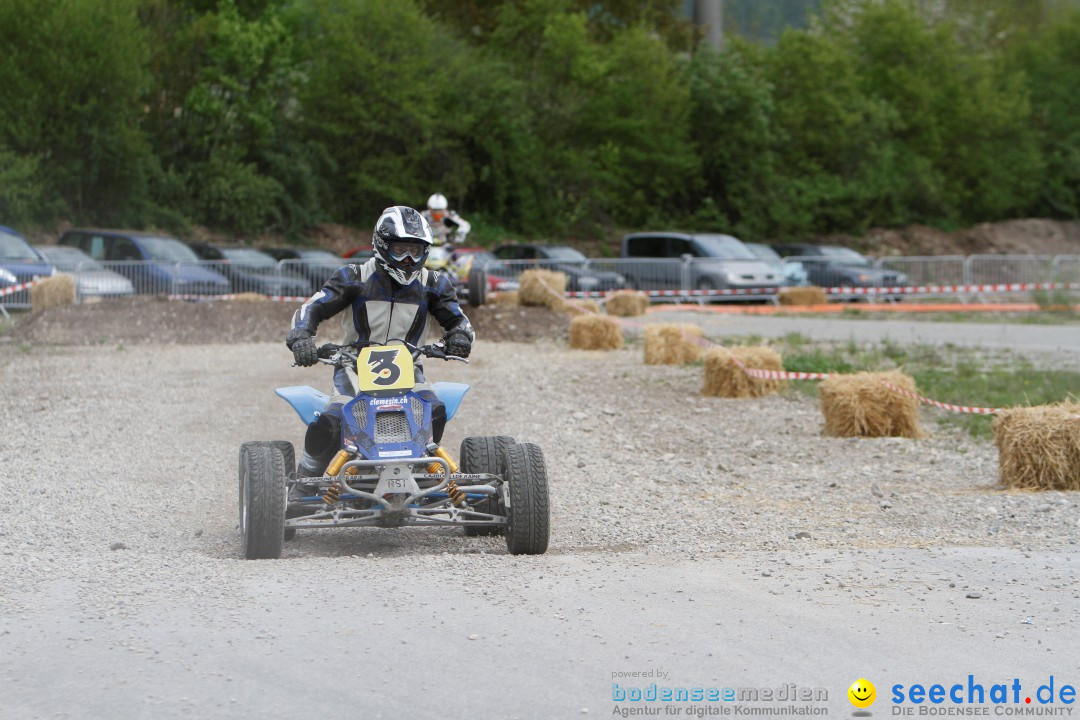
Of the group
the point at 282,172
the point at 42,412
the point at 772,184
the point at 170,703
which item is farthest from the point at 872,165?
the point at 170,703

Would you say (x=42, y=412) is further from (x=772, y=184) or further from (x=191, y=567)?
(x=772, y=184)

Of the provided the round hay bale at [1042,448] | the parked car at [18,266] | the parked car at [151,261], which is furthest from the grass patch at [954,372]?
the parked car at [18,266]

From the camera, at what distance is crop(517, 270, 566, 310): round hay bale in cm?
2414

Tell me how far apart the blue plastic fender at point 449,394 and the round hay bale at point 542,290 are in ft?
52.8

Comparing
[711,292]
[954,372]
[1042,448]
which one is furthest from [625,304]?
[1042,448]

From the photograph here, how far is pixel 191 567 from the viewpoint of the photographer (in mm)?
6875

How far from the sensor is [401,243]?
25.2 feet

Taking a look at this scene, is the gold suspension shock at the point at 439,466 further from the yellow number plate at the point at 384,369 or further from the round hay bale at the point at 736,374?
the round hay bale at the point at 736,374

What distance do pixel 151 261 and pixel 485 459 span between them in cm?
2035

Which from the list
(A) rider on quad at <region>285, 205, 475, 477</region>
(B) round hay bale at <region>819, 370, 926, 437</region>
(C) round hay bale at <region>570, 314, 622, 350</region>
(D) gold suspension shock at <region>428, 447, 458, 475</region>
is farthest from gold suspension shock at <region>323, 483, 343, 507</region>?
(C) round hay bale at <region>570, 314, 622, 350</region>

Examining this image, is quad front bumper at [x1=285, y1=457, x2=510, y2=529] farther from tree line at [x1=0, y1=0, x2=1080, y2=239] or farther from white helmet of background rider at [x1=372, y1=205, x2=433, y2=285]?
tree line at [x1=0, y1=0, x2=1080, y2=239]

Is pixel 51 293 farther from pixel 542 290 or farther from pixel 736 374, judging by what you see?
pixel 736 374

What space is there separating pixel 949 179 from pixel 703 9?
479 inches

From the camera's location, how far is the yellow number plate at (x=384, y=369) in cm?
741
